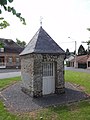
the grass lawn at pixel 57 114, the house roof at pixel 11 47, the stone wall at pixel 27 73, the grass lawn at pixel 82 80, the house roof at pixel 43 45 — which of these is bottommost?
the grass lawn at pixel 57 114

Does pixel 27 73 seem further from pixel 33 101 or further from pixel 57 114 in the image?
pixel 57 114

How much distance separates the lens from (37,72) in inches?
555

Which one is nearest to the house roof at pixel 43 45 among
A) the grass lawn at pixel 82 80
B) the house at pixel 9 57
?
the grass lawn at pixel 82 80

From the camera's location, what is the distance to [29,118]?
9414 mm

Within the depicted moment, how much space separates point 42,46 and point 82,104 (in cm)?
534

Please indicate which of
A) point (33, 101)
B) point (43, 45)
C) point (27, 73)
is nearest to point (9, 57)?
point (27, 73)

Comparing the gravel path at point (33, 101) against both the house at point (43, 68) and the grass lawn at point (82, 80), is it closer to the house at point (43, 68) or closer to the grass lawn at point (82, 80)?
the house at point (43, 68)

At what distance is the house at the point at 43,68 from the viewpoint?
1406cm

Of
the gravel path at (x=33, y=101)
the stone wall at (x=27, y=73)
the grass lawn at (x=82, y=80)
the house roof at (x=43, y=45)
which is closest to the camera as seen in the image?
the gravel path at (x=33, y=101)

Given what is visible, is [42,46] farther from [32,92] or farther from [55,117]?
[55,117]

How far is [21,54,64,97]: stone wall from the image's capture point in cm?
1403

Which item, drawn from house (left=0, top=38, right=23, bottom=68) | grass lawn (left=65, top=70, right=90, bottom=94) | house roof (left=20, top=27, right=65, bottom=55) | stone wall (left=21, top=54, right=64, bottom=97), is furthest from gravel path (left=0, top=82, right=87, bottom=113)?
house (left=0, top=38, right=23, bottom=68)

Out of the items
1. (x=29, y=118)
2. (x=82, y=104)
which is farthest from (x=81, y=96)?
(x=29, y=118)

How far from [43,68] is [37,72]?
0.91m
